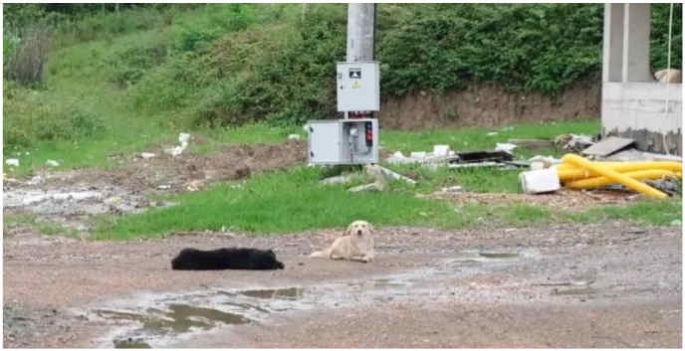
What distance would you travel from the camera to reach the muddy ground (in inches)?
348

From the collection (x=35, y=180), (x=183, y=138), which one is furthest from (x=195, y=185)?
(x=183, y=138)

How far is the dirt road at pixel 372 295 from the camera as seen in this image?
8836 millimetres

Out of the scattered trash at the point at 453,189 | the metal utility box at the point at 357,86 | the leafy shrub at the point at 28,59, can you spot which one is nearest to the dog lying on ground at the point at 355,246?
the scattered trash at the point at 453,189

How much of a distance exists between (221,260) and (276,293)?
1.37m

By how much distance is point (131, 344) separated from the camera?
858 cm

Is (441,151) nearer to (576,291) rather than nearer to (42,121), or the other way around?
(42,121)

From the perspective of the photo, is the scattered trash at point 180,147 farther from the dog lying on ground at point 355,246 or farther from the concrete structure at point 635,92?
the dog lying on ground at point 355,246

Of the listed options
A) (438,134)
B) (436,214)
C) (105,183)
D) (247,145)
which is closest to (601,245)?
(436,214)

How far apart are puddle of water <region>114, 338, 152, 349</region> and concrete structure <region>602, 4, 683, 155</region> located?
13296 millimetres

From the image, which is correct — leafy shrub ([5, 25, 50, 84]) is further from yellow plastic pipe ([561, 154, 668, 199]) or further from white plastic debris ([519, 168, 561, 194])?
yellow plastic pipe ([561, 154, 668, 199])

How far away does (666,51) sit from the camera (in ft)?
93.9

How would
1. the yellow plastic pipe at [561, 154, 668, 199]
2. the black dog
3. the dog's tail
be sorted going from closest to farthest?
the black dog
the dog's tail
the yellow plastic pipe at [561, 154, 668, 199]

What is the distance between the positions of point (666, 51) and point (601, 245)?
1587 cm

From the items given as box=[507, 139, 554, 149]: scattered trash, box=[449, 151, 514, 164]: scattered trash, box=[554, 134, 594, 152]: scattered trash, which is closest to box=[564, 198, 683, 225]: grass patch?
box=[449, 151, 514, 164]: scattered trash
